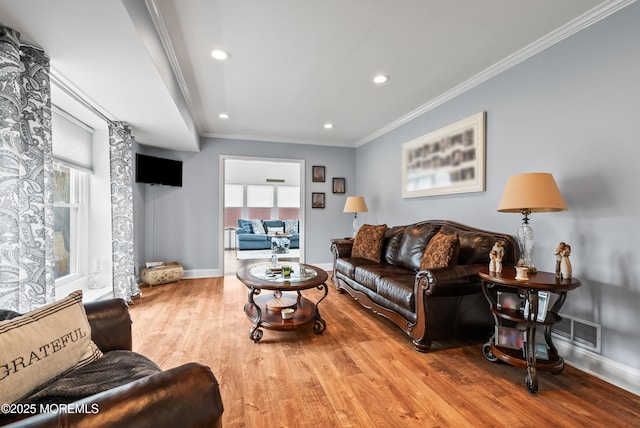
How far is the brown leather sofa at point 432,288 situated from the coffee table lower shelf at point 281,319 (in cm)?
65

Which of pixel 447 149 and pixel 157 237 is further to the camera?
pixel 157 237

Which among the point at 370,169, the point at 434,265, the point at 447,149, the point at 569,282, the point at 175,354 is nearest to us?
the point at 569,282

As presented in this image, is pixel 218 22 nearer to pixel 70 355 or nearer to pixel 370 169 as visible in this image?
pixel 70 355

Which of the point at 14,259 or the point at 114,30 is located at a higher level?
the point at 114,30

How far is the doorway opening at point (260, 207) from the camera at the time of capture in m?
8.77

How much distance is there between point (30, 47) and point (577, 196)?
4092mm

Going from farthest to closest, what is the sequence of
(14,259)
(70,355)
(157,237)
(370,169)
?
(370,169)
(157,237)
(14,259)
(70,355)

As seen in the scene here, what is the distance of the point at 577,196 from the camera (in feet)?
7.20

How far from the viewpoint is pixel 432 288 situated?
2258 millimetres

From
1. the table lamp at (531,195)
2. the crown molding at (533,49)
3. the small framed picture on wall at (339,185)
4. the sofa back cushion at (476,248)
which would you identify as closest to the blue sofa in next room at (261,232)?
the small framed picture on wall at (339,185)

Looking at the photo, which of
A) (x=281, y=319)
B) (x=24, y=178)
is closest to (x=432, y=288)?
(x=281, y=319)

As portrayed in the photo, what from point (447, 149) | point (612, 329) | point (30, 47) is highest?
point (30, 47)

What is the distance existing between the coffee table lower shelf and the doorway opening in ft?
17.9

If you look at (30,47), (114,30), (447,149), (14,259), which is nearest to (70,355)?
(14,259)
